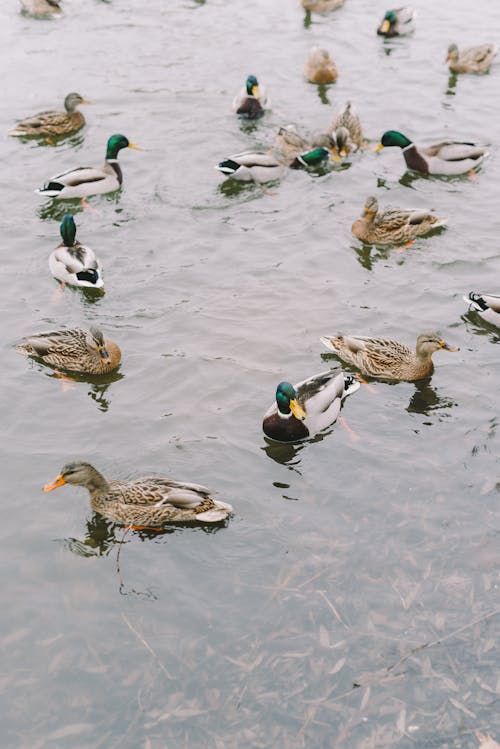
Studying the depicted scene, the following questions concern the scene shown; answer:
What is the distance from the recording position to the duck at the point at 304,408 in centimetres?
827

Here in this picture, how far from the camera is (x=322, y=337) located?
977 centimetres

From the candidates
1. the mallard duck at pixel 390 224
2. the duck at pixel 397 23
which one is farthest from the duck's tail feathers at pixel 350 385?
the duck at pixel 397 23

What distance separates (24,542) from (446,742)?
3836 mm

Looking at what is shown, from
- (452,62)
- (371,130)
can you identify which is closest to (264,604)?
(371,130)

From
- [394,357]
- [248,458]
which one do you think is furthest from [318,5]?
[248,458]

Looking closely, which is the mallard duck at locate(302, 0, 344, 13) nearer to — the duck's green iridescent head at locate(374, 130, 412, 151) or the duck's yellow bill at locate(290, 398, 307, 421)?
the duck's green iridescent head at locate(374, 130, 412, 151)

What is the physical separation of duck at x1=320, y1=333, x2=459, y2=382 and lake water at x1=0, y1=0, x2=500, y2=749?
0.18m

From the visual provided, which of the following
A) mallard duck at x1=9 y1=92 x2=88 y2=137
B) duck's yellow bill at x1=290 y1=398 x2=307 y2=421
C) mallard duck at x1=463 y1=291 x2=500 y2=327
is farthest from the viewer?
mallard duck at x1=9 y1=92 x2=88 y2=137

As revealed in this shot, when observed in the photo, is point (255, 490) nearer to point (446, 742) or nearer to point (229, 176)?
point (446, 742)

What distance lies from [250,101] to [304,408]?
343 inches

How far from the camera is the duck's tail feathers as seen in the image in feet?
29.6

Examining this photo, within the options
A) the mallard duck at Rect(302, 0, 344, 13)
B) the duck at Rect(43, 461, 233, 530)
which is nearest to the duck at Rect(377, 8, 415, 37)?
the mallard duck at Rect(302, 0, 344, 13)

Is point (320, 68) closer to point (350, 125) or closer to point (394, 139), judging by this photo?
point (350, 125)

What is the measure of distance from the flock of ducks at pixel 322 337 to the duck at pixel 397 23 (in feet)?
7.17
